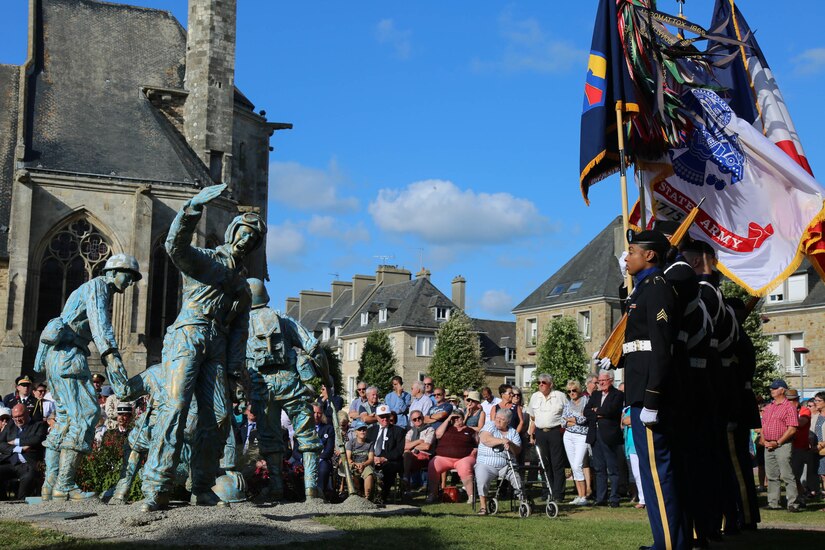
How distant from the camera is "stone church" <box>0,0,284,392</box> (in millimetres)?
33250

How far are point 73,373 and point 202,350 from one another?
104 inches

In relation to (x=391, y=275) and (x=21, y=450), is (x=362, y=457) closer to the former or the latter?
(x=21, y=450)

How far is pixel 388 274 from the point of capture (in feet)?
234

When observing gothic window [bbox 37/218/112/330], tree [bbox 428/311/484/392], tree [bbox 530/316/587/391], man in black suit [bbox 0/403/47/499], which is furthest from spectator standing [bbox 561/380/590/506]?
tree [bbox 428/311/484/392]

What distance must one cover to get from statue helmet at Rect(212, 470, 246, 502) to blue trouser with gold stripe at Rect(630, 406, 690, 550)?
4.19 metres

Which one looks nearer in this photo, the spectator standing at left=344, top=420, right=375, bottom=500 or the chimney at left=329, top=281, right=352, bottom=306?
the spectator standing at left=344, top=420, right=375, bottom=500

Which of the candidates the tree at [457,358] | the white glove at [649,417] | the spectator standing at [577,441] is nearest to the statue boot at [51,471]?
the white glove at [649,417]

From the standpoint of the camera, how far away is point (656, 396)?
242 inches

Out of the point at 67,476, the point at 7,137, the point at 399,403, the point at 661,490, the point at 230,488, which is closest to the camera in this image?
the point at 661,490

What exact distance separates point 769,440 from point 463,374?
1684 inches

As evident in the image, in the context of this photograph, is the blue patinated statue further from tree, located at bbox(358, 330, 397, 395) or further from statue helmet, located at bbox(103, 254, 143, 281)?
tree, located at bbox(358, 330, 397, 395)

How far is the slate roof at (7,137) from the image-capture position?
34.3 meters

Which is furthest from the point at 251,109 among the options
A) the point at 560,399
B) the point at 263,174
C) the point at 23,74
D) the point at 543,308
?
the point at 560,399

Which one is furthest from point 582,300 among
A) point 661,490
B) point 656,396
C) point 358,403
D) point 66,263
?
point 656,396
